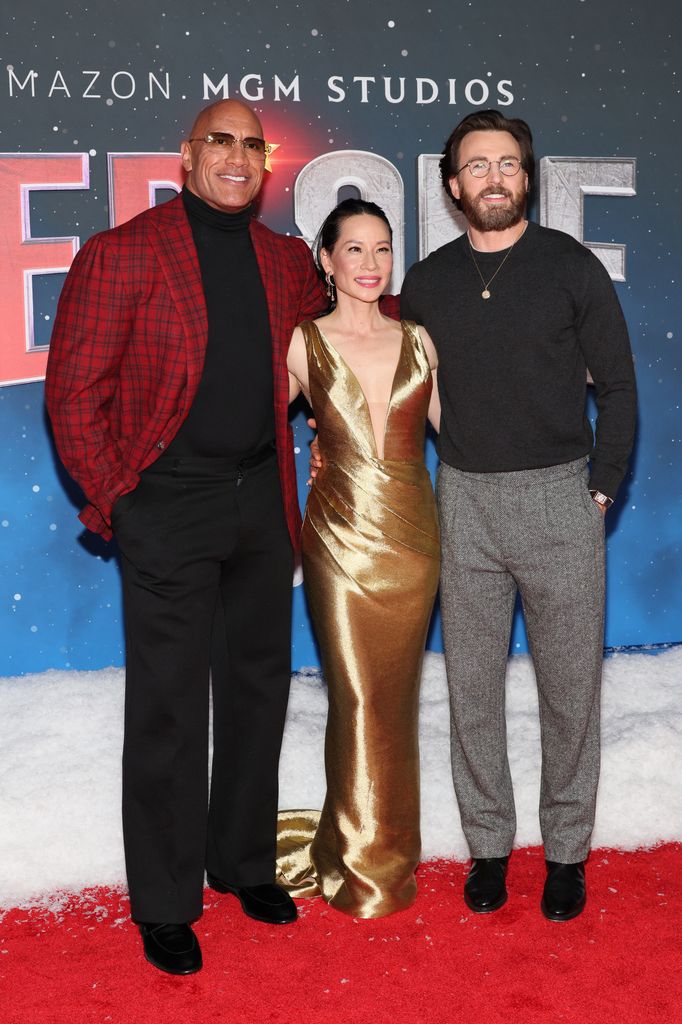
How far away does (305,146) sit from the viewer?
4.48m

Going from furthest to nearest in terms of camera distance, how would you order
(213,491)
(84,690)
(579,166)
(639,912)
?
(579,166) < (84,690) < (639,912) < (213,491)

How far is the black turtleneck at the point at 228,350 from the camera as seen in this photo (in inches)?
118

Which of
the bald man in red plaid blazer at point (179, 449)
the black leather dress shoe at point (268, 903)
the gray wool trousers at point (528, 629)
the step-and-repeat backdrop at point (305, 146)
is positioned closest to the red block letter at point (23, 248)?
the step-and-repeat backdrop at point (305, 146)

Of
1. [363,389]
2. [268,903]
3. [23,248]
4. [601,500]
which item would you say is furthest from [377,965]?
[23,248]

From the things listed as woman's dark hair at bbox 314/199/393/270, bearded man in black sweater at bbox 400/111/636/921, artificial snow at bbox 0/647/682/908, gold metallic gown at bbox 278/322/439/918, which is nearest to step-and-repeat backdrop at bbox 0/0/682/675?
artificial snow at bbox 0/647/682/908

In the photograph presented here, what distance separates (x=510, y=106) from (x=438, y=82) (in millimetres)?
313

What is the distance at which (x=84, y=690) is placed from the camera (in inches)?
172

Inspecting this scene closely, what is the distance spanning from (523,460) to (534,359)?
0.27 m

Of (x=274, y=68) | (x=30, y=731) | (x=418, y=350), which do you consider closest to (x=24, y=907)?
(x=30, y=731)

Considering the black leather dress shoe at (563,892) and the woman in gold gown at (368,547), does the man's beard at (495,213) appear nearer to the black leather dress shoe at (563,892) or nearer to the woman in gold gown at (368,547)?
the woman in gold gown at (368,547)

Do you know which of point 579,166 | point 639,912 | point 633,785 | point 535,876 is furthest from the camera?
point 579,166

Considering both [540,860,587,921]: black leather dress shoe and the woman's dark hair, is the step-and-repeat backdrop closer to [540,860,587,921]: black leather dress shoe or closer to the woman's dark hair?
the woman's dark hair

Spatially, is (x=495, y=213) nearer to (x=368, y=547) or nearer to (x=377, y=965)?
(x=368, y=547)

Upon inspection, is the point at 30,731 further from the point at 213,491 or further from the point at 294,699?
the point at 213,491
